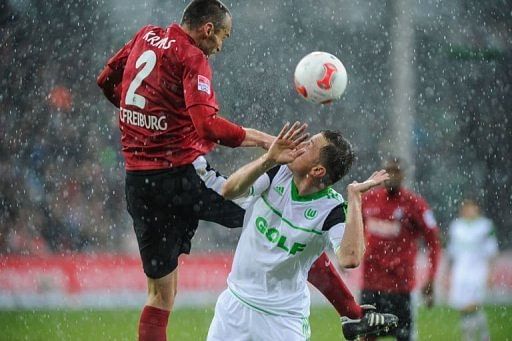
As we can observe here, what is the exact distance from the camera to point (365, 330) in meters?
6.88

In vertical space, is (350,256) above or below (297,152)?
below

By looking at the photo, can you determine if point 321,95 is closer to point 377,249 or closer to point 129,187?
point 129,187

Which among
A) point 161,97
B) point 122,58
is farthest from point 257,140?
point 122,58

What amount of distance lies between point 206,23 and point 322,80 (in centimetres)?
82

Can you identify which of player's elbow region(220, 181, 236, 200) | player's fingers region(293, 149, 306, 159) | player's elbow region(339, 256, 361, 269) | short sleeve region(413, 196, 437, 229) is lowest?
player's elbow region(339, 256, 361, 269)

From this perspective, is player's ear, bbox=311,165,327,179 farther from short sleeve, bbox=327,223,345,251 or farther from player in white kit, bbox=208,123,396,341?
short sleeve, bbox=327,223,345,251

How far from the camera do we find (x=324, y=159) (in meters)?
5.96

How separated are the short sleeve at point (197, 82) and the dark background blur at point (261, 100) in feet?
29.6

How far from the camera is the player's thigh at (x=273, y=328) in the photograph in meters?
5.99

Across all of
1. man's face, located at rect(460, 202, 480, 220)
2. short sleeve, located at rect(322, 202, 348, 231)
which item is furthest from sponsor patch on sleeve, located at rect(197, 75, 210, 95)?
man's face, located at rect(460, 202, 480, 220)

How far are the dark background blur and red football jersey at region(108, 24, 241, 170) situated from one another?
860 cm

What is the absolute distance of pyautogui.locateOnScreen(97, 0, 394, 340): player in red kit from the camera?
660cm

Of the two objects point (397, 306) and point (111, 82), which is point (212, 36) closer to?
point (111, 82)

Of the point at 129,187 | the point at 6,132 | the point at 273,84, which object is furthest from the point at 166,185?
Answer: the point at 273,84
